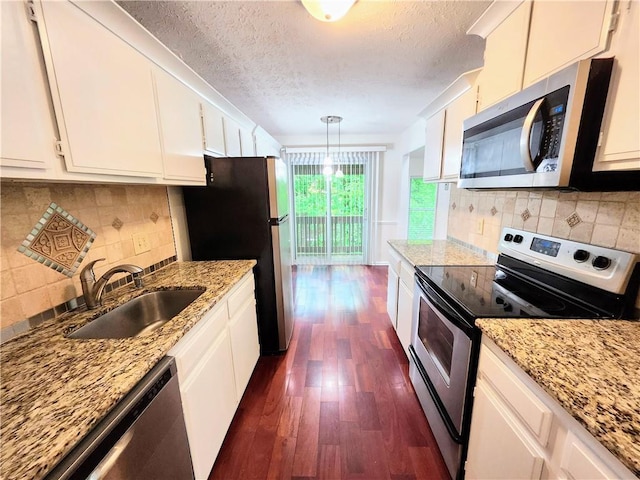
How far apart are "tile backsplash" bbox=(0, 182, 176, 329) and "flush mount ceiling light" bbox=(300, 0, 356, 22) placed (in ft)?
4.68

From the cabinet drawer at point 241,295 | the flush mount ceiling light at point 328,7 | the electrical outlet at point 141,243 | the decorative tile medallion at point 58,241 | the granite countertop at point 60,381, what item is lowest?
the cabinet drawer at point 241,295

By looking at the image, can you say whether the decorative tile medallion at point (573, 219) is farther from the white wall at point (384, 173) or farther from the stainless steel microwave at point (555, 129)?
the white wall at point (384, 173)

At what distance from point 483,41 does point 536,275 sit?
1.51 metres

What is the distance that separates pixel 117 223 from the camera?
4.84ft

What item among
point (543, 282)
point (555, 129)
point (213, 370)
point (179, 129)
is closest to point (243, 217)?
point (179, 129)

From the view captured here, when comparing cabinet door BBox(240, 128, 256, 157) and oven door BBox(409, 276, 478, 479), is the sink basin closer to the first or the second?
oven door BBox(409, 276, 478, 479)

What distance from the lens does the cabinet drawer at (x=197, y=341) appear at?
1.03m

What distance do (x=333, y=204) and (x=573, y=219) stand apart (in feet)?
12.2

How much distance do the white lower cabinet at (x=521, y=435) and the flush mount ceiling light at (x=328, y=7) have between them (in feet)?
5.27

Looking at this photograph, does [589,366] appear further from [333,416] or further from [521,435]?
[333,416]

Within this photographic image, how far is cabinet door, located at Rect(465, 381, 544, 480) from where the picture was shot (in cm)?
82

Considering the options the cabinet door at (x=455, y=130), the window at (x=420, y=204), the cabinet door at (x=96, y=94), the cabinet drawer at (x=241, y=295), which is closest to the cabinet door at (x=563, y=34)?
the cabinet door at (x=455, y=130)

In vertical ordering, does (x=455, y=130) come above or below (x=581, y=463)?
above

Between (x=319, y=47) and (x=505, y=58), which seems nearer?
(x=505, y=58)
